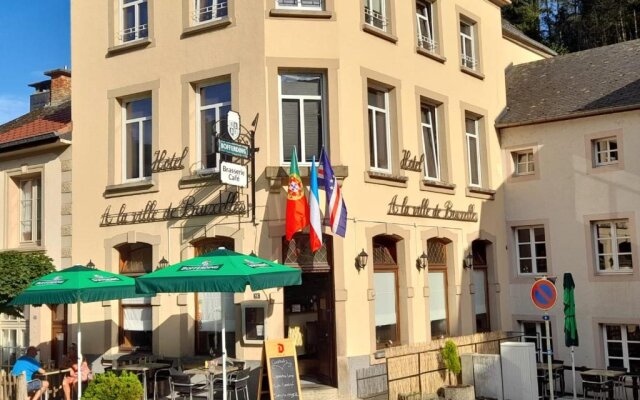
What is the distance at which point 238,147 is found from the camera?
13836 millimetres

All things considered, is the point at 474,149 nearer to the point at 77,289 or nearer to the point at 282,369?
the point at 282,369

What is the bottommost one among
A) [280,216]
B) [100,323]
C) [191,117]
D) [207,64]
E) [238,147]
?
[100,323]

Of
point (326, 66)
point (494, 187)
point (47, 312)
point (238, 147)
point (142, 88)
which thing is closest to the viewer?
point (238, 147)

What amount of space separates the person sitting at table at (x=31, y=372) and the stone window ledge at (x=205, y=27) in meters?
7.02

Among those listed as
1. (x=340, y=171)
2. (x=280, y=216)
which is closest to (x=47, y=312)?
(x=280, y=216)

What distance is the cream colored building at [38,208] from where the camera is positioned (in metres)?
17.4

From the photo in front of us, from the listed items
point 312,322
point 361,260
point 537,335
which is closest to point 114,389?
point 312,322

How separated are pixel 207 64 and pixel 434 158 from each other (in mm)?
5879

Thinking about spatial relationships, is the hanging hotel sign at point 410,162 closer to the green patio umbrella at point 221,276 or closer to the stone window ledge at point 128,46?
the green patio umbrella at point 221,276

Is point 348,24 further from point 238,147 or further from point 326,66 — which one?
point 238,147

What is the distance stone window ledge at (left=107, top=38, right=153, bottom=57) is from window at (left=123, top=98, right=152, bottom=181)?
1123 mm

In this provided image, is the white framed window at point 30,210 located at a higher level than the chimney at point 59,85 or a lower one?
lower

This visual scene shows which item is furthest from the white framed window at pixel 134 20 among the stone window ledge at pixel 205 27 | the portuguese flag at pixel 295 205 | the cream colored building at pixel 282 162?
the portuguese flag at pixel 295 205

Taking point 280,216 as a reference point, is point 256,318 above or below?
below
